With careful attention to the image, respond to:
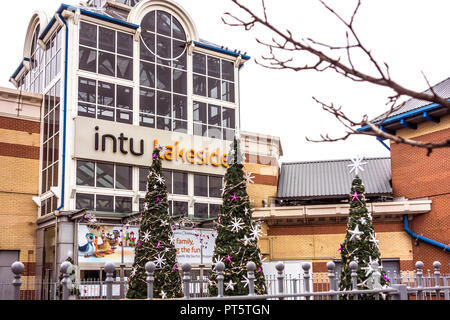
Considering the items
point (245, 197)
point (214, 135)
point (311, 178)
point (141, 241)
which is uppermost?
point (214, 135)

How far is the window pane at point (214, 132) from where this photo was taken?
1151 inches

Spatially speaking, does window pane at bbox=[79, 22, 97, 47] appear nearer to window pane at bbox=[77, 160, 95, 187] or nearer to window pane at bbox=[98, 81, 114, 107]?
window pane at bbox=[98, 81, 114, 107]

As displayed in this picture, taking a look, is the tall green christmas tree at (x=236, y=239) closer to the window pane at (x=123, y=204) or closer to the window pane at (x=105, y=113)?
the window pane at (x=123, y=204)

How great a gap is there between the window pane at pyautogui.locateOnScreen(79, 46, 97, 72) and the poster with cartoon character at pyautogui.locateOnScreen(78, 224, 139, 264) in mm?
7699

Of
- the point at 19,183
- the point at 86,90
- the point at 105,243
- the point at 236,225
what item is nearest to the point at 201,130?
the point at 86,90

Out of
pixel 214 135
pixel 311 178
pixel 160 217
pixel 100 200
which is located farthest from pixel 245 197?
pixel 311 178

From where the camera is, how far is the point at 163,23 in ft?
94.4

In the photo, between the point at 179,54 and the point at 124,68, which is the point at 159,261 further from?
the point at 179,54

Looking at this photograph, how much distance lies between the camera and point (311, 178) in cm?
3288

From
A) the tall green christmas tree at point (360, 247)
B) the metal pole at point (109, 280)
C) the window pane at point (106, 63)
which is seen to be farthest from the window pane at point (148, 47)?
the metal pole at point (109, 280)

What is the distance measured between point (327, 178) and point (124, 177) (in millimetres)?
13033

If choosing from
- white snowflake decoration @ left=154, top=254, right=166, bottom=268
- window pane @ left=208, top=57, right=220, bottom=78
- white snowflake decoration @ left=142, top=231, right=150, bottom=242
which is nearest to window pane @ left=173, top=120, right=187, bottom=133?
window pane @ left=208, top=57, right=220, bottom=78
